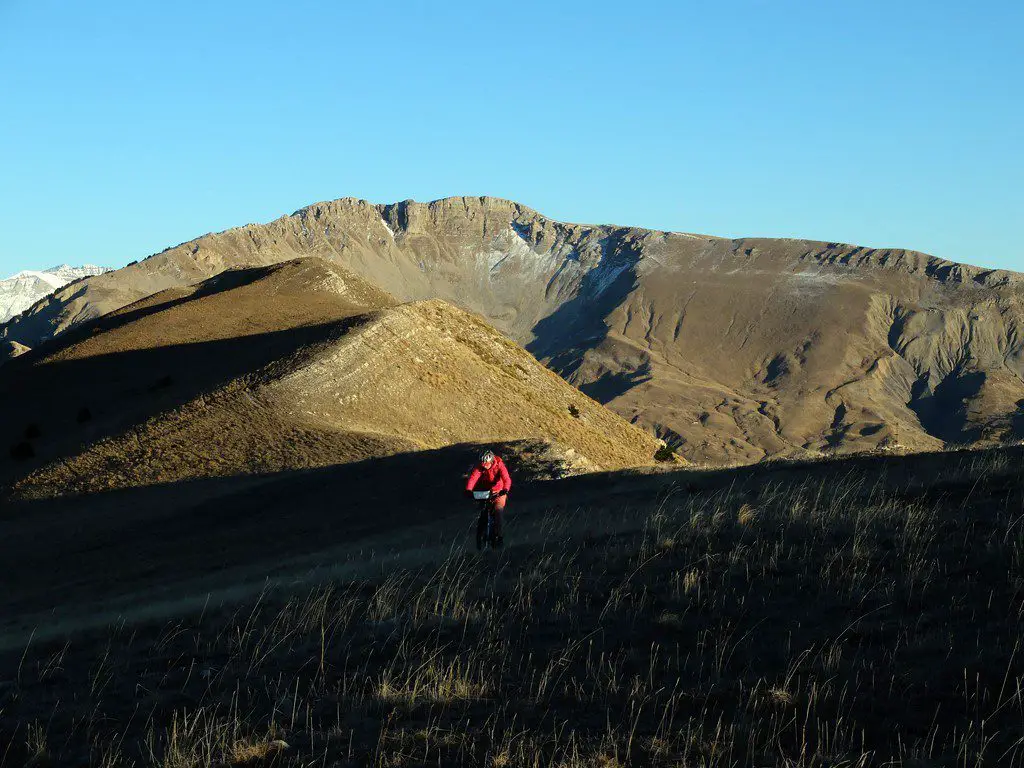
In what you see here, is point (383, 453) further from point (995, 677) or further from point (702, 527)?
point (995, 677)

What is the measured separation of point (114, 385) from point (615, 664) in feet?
143

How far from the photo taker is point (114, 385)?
47312 millimetres

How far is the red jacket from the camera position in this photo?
1672 centimetres

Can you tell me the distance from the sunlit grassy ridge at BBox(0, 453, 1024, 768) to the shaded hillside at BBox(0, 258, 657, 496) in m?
19.4

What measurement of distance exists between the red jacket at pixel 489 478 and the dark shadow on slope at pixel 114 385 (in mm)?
25836

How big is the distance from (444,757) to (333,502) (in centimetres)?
2208

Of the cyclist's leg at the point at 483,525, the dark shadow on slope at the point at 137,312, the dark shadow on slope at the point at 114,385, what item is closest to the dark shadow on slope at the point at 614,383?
the dark shadow on slope at the point at 137,312

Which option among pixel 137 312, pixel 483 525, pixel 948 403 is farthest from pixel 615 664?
pixel 948 403

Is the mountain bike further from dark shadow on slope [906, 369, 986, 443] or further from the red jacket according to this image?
dark shadow on slope [906, 369, 986, 443]

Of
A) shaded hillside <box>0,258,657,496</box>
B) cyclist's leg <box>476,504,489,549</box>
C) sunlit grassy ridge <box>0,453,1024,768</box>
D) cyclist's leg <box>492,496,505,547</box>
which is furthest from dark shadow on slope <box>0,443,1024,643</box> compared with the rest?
sunlit grassy ridge <box>0,453,1024,768</box>

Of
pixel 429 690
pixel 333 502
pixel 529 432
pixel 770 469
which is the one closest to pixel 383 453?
pixel 333 502

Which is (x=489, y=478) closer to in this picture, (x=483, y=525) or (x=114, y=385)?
(x=483, y=525)

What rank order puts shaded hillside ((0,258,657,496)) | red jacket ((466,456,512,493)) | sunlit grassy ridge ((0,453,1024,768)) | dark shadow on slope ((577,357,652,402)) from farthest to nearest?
dark shadow on slope ((577,357,652,402)) < shaded hillside ((0,258,657,496)) < red jacket ((466,456,512,493)) < sunlit grassy ridge ((0,453,1024,768))

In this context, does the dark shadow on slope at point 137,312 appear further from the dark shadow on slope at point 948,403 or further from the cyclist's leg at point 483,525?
the dark shadow on slope at point 948,403
